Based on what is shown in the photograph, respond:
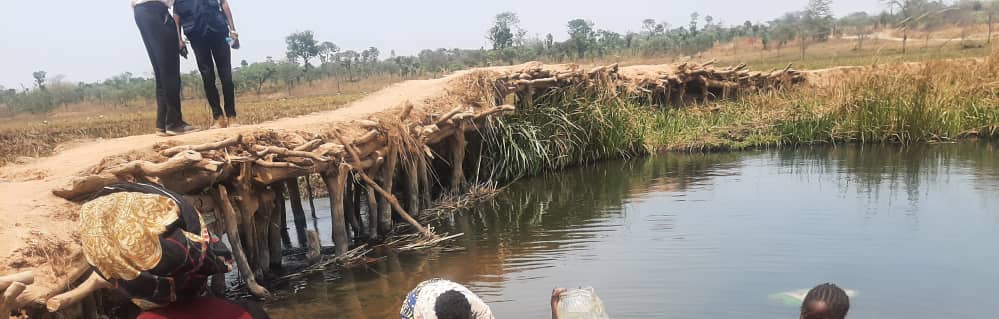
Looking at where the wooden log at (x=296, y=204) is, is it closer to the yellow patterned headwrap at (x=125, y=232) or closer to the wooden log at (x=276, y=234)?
the wooden log at (x=276, y=234)

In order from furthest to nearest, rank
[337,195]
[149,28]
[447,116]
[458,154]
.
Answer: [458,154] → [447,116] → [337,195] → [149,28]

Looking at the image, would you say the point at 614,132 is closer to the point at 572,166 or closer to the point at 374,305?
the point at 572,166

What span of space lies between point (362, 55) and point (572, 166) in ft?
181

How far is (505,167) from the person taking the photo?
1125cm

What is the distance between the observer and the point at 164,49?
638 centimetres

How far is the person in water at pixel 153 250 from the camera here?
5.52ft

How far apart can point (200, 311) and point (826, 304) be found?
7.57 feet

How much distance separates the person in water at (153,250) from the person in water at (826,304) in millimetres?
2203

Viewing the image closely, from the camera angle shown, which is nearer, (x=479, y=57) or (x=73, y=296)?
(x=73, y=296)

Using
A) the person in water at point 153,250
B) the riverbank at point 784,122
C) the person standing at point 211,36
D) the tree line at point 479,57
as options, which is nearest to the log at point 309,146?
the person standing at point 211,36

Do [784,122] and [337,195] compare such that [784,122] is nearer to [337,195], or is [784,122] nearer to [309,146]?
[337,195]

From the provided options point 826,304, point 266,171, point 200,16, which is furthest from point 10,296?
point 200,16

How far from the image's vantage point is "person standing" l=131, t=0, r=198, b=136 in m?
6.27

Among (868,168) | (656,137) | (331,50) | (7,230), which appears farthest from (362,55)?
(7,230)
